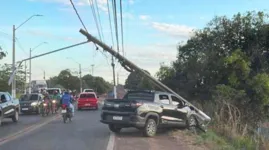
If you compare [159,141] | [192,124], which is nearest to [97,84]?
[192,124]

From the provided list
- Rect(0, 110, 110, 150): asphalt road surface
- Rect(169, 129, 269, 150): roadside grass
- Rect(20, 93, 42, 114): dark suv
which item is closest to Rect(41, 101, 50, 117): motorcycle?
Rect(20, 93, 42, 114): dark suv

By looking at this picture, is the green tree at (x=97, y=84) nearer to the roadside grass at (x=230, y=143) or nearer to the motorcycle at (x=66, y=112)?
the motorcycle at (x=66, y=112)

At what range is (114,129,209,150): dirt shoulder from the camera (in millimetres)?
13914

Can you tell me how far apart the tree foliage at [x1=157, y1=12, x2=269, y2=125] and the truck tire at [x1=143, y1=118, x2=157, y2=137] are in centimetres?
1181

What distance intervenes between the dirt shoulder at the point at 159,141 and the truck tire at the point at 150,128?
0.64 feet

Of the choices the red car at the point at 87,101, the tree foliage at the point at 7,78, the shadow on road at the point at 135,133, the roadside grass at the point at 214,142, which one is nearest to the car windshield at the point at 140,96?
the shadow on road at the point at 135,133

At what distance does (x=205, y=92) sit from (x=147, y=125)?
53.4 ft

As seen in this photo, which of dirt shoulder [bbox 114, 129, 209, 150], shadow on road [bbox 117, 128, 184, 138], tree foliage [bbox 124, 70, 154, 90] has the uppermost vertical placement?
tree foliage [bbox 124, 70, 154, 90]

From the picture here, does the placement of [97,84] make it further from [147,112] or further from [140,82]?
[147,112]

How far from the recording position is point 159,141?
15562 mm

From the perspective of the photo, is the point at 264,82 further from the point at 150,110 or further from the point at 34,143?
the point at 34,143

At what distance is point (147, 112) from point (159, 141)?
4.63 ft

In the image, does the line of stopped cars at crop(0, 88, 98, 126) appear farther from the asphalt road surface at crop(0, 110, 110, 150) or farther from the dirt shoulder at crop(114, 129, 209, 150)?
the dirt shoulder at crop(114, 129, 209, 150)

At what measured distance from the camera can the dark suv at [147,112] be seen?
16.5m
